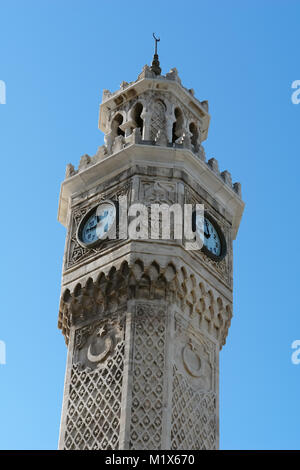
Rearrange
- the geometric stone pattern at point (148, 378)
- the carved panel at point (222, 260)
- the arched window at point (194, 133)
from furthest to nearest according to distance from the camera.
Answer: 1. the arched window at point (194, 133)
2. the carved panel at point (222, 260)
3. the geometric stone pattern at point (148, 378)

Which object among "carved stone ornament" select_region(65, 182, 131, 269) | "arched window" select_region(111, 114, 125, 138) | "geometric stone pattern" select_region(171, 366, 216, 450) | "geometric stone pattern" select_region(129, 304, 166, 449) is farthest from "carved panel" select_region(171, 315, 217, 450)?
"arched window" select_region(111, 114, 125, 138)

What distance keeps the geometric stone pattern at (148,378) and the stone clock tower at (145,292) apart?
2cm

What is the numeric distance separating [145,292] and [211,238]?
245cm

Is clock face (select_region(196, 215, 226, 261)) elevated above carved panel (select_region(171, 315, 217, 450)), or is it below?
above

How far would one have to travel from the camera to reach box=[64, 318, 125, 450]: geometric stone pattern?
23.4 m

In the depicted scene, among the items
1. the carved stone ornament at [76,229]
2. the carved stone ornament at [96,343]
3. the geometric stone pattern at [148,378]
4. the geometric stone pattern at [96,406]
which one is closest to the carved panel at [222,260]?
the carved stone ornament at [76,229]

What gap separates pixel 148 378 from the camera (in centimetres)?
2370

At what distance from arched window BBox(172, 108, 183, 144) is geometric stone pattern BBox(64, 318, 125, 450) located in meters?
6.28

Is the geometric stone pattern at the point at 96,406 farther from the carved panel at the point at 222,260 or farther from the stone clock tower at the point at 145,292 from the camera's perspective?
the carved panel at the point at 222,260

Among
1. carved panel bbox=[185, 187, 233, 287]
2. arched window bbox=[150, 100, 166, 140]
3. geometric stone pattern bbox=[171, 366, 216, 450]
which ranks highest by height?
arched window bbox=[150, 100, 166, 140]

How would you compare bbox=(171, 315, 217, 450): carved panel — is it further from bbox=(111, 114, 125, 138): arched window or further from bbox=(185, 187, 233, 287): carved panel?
bbox=(111, 114, 125, 138): arched window

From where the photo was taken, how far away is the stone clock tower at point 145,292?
23.7 meters
